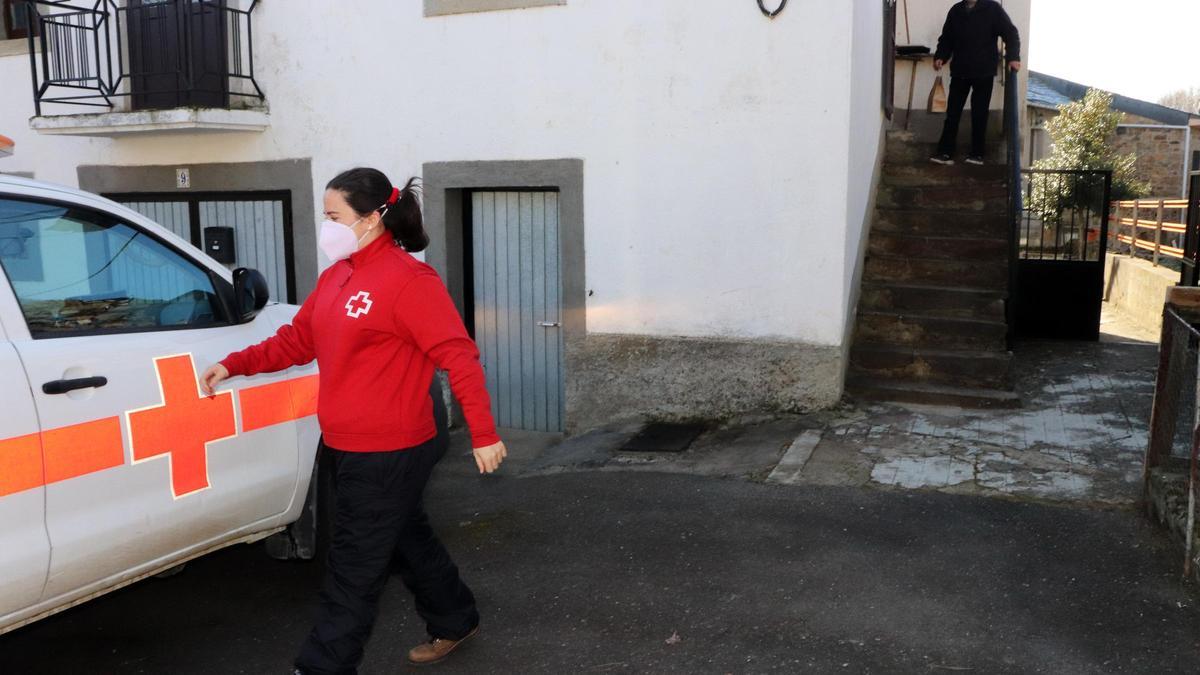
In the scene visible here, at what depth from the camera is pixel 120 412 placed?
3680 millimetres

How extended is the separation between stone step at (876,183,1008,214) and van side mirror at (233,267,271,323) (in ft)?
20.0

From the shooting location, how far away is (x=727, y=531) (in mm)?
5258

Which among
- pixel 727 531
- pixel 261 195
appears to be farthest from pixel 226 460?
pixel 261 195

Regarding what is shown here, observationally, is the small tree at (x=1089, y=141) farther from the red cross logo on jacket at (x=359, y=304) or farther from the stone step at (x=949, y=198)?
the red cross logo on jacket at (x=359, y=304)

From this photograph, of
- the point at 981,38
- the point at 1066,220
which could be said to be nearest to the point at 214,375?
the point at 981,38

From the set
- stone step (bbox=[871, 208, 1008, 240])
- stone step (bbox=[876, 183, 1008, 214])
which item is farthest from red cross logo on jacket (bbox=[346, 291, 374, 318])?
stone step (bbox=[876, 183, 1008, 214])

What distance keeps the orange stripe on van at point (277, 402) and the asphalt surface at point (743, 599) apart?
87 centimetres

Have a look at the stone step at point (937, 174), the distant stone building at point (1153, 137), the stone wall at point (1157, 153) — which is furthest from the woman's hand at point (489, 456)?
the stone wall at point (1157, 153)

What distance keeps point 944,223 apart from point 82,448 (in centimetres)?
716

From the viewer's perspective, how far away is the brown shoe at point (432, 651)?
13.1 ft

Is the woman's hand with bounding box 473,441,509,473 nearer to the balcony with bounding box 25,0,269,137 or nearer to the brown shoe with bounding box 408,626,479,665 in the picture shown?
the brown shoe with bounding box 408,626,479,665

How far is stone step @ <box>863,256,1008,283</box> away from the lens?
8.24 metres

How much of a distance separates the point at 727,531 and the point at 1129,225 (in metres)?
14.0

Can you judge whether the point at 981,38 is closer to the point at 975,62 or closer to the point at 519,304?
the point at 975,62
